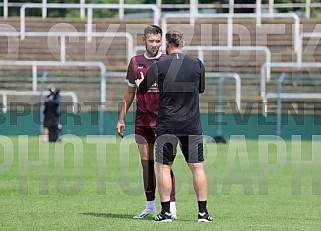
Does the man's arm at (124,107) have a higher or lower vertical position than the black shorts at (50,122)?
higher

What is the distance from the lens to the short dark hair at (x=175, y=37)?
10.9 meters

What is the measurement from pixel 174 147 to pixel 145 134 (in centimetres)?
91

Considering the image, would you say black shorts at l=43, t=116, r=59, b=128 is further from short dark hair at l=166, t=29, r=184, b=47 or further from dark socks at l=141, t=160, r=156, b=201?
short dark hair at l=166, t=29, r=184, b=47

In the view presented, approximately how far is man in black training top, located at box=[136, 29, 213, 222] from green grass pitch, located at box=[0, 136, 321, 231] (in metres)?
0.54

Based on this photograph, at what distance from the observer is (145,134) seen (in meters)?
11.9

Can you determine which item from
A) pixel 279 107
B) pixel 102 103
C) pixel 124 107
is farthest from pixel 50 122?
pixel 124 107

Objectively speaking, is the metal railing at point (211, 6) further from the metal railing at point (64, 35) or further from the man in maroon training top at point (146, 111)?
the man in maroon training top at point (146, 111)

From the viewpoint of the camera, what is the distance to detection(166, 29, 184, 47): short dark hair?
1086 cm

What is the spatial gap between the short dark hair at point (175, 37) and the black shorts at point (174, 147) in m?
1.05

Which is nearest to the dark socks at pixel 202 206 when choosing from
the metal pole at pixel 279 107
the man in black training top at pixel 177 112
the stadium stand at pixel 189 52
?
the man in black training top at pixel 177 112

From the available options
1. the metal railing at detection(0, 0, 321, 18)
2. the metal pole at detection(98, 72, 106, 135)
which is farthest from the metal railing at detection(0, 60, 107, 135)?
the metal railing at detection(0, 0, 321, 18)

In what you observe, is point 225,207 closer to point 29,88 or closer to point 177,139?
point 177,139

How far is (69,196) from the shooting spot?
14.5 meters

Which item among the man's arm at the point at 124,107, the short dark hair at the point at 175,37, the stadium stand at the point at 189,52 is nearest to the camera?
the short dark hair at the point at 175,37
